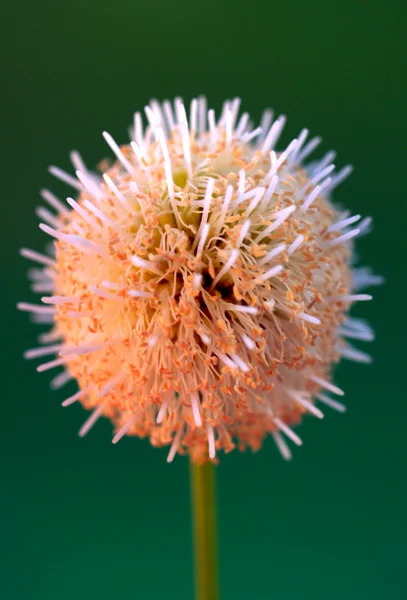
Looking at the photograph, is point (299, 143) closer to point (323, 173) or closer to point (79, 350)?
point (323, 173)

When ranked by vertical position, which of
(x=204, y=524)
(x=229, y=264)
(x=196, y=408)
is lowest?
(x=204, y=524)

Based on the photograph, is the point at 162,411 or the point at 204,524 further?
the point at 204,524

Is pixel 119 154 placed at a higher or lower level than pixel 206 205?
higher

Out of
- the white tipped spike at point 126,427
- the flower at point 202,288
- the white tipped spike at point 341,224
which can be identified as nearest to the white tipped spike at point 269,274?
the flower at point 202,288

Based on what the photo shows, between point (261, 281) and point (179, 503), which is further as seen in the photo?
point (179, 503)

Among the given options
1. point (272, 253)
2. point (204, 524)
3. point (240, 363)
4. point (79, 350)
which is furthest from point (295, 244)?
point (204, 524)

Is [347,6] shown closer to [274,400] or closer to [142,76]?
[142,76]

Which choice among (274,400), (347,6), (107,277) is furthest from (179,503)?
(347,6)
